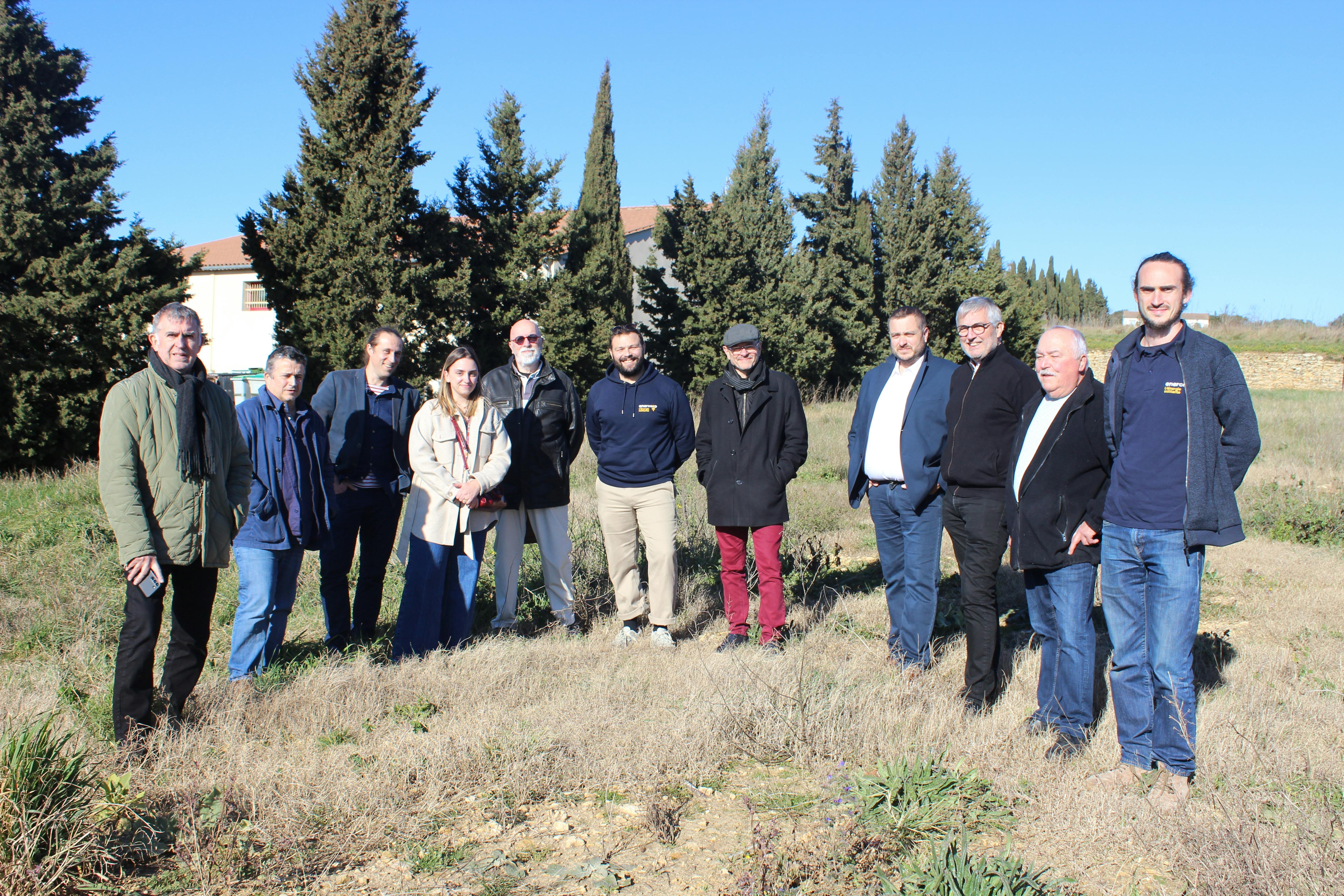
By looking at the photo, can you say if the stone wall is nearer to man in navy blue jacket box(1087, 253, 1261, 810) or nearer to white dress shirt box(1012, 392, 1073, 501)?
white dress shirt box(1012, 392, 1073, 501)

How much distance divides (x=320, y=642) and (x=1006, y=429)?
4408 mm

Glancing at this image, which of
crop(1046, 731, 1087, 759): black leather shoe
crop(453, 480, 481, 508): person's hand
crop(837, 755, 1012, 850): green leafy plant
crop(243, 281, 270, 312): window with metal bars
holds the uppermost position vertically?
crop(243, 281, 270, 312): window with metal bars

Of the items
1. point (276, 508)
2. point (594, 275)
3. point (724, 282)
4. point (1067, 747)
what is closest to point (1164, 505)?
point (1067, 747)

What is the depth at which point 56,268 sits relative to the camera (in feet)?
42.4

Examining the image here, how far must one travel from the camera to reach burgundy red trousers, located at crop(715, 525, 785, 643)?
5.34 m

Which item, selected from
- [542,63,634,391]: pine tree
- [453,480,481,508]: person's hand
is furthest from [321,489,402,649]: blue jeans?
[542,63,634,391]: pine tree

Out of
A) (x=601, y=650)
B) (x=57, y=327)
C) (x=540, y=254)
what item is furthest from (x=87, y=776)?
(x=540, y=254)

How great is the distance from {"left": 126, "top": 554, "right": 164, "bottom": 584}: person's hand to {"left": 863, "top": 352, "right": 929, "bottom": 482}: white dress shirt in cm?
366

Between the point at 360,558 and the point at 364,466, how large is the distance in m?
0.70

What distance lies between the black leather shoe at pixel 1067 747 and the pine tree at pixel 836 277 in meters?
21.4

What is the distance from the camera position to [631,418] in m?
5.58

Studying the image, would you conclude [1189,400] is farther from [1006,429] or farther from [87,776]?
[87,776]

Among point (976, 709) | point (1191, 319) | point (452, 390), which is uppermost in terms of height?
point (1191, 319)

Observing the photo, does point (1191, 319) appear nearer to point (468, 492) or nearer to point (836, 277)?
point (836, 277)
